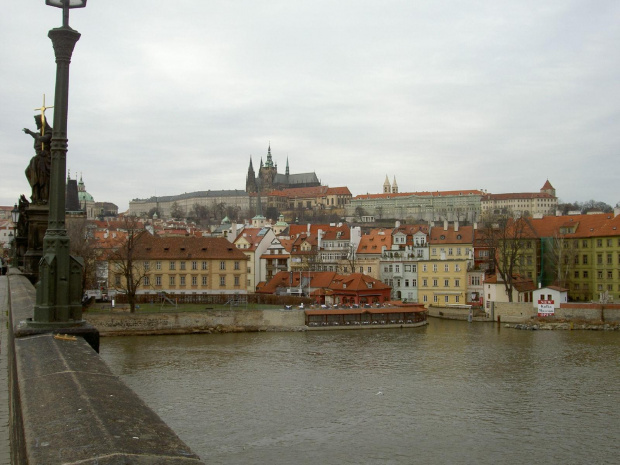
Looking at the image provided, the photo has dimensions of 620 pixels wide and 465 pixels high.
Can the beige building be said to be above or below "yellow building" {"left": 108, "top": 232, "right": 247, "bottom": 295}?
above

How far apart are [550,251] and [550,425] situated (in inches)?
1386

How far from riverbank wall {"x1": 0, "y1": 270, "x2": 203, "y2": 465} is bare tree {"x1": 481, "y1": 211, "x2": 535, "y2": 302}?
1648 inches

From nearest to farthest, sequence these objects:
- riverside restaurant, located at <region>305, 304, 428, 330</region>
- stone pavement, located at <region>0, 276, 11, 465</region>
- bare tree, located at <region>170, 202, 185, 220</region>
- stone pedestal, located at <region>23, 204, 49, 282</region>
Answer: stone pavement, located at <region>0, 276, 11, 465</region>
stone pedestal, located at <region>23, 204, 49, 282</region>
riverside restaurant, located at <region>305, 304, 428, 330</region>
bare tree, located at <region>170, 202, 185, 220</region>

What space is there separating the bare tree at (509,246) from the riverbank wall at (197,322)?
16.2 meters

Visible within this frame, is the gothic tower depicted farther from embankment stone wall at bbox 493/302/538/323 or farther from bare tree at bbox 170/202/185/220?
embankment stone wall at bbox 493/302/538/323

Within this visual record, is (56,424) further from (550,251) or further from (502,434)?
(550,251)

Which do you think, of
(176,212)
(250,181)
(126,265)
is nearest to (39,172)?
(126,265)

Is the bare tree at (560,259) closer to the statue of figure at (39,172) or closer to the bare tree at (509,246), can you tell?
the bare tree at (509,246)

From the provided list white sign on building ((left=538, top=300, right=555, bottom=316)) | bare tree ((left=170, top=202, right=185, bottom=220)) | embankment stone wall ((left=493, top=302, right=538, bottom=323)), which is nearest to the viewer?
white sign on building ((left=538, top=300, right=555, bottom=316))

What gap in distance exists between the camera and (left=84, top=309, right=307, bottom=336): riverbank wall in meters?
34.9

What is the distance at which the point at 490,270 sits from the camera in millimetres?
50344

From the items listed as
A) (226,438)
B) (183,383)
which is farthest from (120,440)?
(183,383)

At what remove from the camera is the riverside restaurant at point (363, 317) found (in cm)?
3875

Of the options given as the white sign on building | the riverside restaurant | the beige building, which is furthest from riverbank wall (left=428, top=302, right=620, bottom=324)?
the beige building
